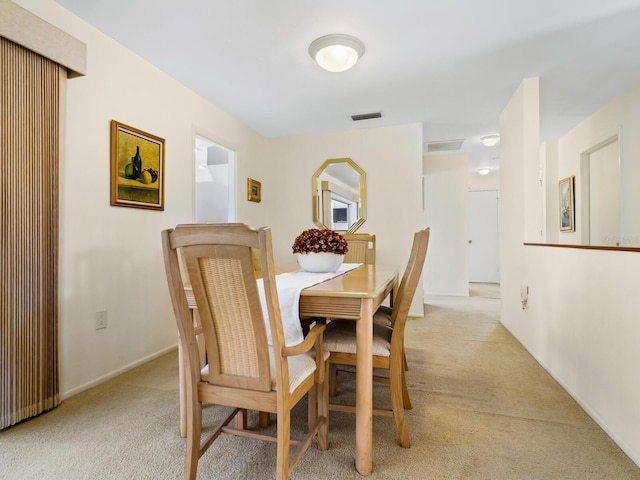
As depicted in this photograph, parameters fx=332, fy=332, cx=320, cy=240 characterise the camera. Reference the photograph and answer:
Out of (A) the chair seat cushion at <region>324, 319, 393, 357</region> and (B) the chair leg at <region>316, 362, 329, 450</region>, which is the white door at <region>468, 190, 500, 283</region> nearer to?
(A) the chair seat cushion at <region>324, 319, 393, 357</region>

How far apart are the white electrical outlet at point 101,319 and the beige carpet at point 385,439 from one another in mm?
378

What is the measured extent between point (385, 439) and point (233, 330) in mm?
975

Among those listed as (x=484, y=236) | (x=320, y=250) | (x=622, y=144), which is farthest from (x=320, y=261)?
(x=484, y=236)

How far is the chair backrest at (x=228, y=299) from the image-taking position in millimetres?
1033

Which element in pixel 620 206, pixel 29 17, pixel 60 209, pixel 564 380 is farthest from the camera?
pixel 620 206

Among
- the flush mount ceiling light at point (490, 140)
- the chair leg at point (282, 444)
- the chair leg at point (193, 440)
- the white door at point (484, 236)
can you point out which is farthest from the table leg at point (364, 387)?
the white door at point (484, 236)

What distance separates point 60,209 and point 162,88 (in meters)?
1.38

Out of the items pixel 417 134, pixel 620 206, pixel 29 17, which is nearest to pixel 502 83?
pixel 417 134

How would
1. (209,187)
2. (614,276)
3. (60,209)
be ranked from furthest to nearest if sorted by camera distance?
(209,187) < (60,209) < (614,276)

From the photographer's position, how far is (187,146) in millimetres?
3062

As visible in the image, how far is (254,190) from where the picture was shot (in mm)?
4234

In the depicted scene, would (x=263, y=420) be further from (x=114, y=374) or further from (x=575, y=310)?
(x=575, y=310)

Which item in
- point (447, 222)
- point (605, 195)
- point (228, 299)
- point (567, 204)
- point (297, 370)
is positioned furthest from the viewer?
point (447, 222)

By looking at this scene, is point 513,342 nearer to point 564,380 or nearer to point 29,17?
point 564,380
